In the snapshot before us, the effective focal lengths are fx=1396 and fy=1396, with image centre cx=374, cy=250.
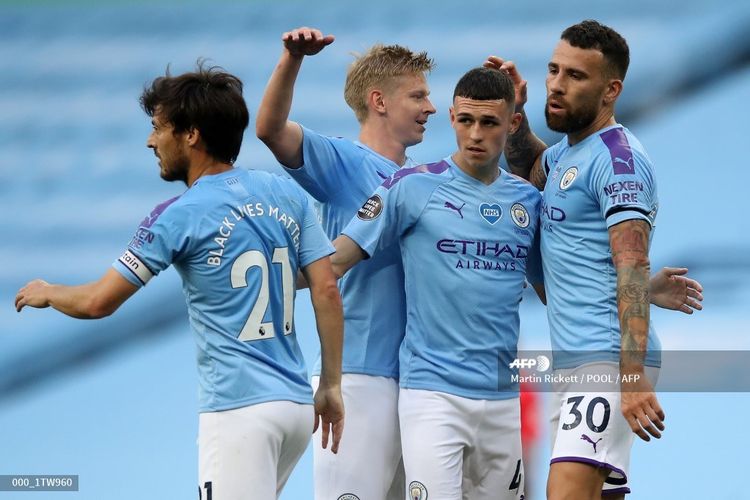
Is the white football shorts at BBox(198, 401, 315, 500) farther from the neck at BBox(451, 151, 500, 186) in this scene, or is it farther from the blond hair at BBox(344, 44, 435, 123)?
the blond hair at BBox(344, 44, 435, 123)

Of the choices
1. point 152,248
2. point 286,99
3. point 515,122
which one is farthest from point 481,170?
point 152,248

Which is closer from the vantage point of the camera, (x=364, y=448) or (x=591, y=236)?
(x=591, y=236)

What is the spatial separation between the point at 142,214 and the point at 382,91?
2.97 m

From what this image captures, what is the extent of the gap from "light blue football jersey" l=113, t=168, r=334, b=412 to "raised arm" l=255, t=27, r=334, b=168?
27.6 inches

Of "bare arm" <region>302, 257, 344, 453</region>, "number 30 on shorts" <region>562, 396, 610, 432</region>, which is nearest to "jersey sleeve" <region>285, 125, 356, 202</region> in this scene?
"bare arm" <region>302, 257, 344, 453</region>

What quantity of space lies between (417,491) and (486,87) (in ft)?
4.70

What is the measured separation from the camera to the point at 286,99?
501cm

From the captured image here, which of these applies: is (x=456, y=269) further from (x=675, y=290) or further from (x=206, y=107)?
(x=206, y=107)

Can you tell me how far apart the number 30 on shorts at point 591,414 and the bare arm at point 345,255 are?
35.6 inches

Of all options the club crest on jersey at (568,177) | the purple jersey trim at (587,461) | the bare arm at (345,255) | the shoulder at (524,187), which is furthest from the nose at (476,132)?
the purple jersey trim at (587,461)

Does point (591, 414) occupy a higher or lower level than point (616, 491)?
higher

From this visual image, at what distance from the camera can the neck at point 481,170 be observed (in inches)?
196

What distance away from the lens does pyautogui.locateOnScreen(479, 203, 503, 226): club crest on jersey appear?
16.1 ft

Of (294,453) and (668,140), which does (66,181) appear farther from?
(294,453)
